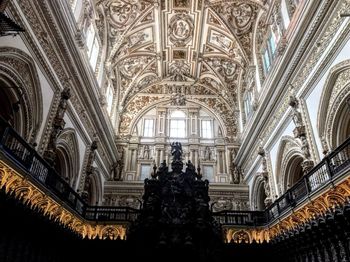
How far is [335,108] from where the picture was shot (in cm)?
903

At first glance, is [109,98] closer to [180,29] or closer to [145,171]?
[145,171]

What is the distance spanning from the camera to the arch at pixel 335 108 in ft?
28.4

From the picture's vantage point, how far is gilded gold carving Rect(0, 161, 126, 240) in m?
6.85

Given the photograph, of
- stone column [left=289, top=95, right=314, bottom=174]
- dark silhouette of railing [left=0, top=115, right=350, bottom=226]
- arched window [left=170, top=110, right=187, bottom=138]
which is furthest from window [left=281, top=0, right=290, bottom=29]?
arched window [left=170, top=110, right=187, bottom=138]

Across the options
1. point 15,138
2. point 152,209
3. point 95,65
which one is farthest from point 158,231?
point 95,65

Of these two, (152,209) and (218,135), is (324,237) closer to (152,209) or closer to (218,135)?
(152,209)

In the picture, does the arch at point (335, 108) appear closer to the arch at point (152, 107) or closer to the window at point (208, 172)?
the window at point (208, 172)

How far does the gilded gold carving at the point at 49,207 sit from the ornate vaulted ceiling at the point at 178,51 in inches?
348

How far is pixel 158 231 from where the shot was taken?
454 inches

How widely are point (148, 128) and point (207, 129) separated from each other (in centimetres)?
421

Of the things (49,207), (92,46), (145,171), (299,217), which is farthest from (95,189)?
(299,217)

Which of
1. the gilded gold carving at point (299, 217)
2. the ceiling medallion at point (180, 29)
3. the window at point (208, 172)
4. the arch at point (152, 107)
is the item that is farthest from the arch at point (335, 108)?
the arch at point (152, 107)

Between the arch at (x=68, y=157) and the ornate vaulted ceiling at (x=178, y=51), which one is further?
the ornate vaulted ceiling at (x=178, y=51)

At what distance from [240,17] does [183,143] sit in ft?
28.4
